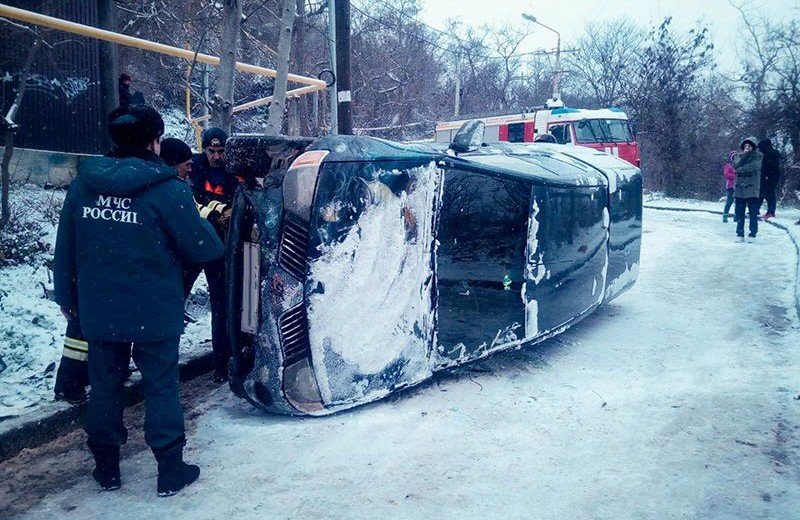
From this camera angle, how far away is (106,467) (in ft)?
8.66

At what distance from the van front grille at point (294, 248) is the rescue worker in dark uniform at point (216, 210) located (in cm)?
61

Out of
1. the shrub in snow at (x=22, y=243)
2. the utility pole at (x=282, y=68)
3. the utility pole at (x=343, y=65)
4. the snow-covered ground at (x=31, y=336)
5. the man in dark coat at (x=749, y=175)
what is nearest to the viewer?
the snow-covered ground at (x=31, y=336)

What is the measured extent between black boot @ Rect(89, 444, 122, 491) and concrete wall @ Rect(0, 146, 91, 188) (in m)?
4.54

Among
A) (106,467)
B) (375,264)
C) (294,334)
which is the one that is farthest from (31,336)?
(375,264)

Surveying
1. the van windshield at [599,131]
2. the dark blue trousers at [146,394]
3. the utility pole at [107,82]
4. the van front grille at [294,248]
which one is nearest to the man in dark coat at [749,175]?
the van windshield at [599,131]

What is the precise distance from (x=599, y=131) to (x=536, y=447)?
15.8 m

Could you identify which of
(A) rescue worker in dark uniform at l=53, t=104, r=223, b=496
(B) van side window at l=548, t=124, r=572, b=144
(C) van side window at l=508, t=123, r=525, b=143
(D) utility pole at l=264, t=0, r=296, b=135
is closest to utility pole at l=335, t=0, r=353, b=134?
A: (D) utility pole at l=264, t=0, r=296, b=135

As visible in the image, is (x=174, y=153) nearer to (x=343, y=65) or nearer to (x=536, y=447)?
(x=536, y=447)

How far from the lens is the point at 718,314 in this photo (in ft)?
18.5

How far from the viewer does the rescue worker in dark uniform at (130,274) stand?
8.23 ft

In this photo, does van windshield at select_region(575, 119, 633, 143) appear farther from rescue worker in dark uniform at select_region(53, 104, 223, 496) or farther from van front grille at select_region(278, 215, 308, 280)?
rescue worker in dark uniform at select_region(53, 104, 223, 496)

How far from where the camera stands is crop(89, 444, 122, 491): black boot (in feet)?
8.64

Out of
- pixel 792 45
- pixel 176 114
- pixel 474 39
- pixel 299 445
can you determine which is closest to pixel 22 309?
pixel 299 445

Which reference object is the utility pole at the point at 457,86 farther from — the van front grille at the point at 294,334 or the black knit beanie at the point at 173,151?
the van front grille at the point at 294,334
